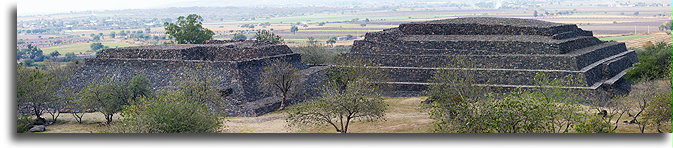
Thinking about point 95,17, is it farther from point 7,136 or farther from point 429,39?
point 429,39

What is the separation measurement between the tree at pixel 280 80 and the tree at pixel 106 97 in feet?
17.7

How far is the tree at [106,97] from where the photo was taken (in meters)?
24.7

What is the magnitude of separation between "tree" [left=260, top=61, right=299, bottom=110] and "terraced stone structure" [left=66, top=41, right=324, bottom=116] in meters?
0.32

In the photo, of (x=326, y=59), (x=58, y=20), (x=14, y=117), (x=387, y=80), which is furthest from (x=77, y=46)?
(x=326, y=59)

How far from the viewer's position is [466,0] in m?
29.5

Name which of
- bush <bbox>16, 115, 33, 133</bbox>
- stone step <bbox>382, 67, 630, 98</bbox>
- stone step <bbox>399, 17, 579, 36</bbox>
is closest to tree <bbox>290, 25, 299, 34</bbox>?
stone step <bbox>382, 67, 630, 98</bbox>

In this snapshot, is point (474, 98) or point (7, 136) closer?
point (7, 136)

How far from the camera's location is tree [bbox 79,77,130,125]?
24672 millimetres

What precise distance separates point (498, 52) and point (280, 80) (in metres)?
8.71

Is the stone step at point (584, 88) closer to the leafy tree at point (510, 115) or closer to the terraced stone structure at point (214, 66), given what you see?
the terraced stone structure at point (214, 66)

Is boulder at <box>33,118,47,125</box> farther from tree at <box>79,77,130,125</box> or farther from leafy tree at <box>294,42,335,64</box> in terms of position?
leafy tree at <box>294,42,335,64</box>

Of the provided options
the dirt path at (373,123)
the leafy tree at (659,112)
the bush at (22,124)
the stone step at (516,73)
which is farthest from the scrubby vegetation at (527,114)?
the bush at (22,124)

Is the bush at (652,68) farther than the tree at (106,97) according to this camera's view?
Yes

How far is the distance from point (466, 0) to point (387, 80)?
180 inches
